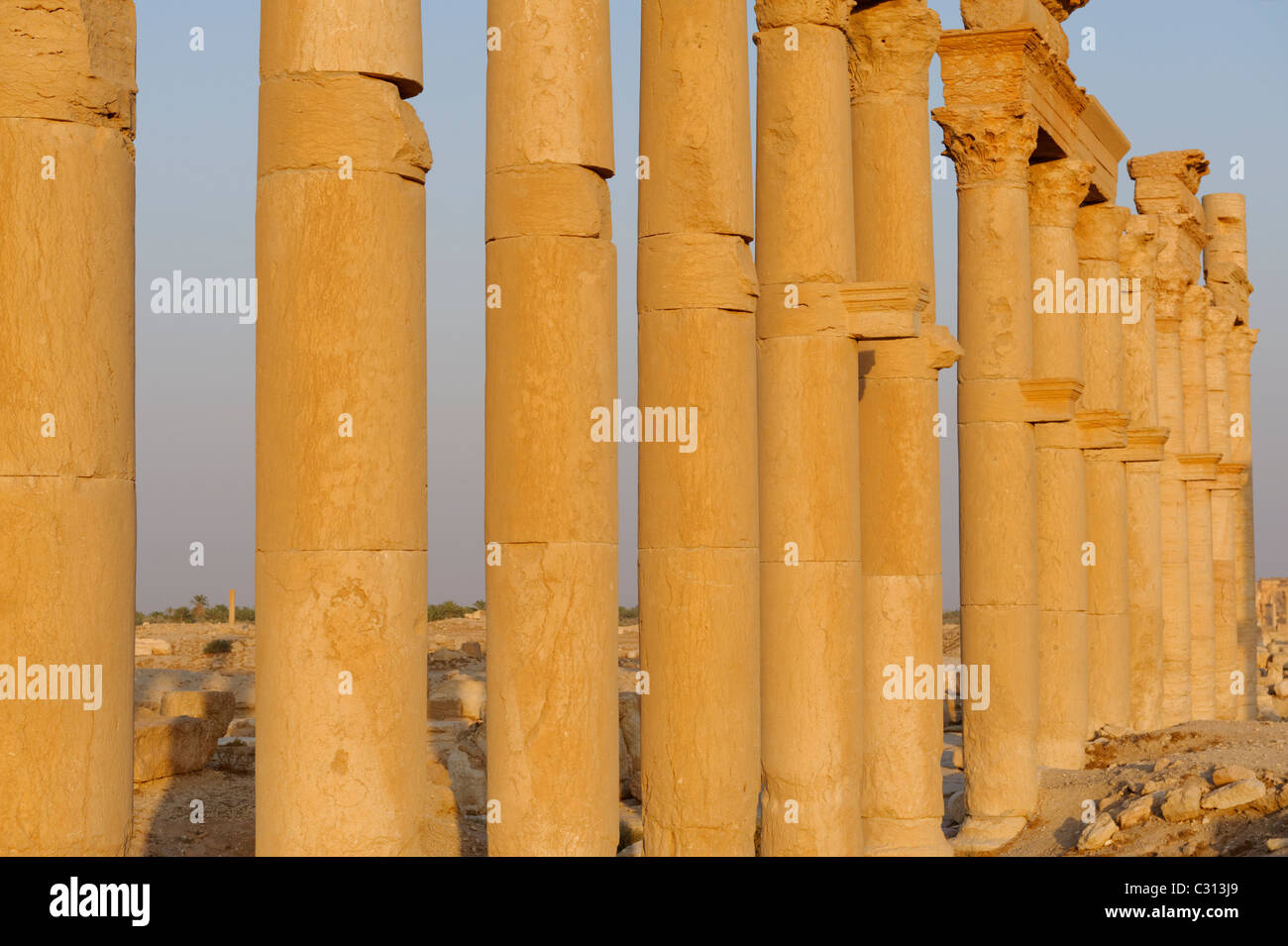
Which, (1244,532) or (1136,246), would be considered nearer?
(1136,246)

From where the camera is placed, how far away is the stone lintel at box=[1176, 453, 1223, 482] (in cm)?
5231

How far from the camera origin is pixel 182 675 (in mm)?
42719

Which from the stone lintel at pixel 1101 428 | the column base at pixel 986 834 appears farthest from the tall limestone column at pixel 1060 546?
the column base at pixel 986 834

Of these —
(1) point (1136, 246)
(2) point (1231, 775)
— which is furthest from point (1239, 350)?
(2) point (1231, 775)

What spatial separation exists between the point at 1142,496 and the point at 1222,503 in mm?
17172

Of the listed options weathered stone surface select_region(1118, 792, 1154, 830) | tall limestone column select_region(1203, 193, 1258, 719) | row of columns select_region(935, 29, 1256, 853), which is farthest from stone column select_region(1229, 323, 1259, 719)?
weathered stone surface select_region(1118, 792, 1154, 830)

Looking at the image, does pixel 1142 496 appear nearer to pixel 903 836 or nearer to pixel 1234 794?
pixel 1234 794

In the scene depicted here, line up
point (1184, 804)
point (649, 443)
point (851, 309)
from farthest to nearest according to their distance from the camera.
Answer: point (1184, 804), point (851, 309), point (649, 443)

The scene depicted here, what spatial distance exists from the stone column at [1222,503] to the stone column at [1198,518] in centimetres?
274

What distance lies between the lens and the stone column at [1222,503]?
58844 millimetres

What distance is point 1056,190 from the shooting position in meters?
37.7

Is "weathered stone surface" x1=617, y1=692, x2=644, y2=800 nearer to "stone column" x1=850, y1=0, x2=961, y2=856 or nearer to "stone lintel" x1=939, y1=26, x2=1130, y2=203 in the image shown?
"stone column" x1=850, y1=0, x2=961, y2=856

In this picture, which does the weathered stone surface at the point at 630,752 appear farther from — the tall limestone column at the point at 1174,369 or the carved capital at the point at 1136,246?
the tall limestone column at the point at 1174,369

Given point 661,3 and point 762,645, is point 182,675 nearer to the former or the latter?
point 762,645
